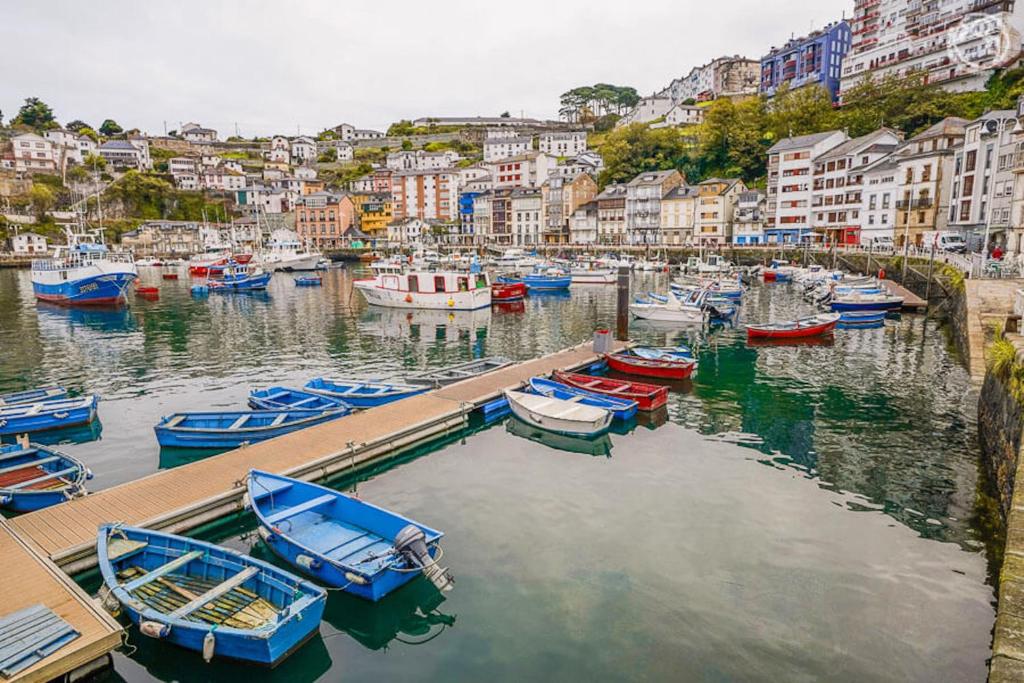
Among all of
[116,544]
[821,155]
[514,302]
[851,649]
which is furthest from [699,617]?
[821,155]

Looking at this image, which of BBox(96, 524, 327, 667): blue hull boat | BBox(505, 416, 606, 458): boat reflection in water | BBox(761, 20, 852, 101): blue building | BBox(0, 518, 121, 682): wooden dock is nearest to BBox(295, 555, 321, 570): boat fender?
BBox(96, 524, 327, 667): blue hull boat

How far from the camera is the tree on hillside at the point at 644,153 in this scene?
116625 mm

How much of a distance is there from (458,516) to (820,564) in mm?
7947

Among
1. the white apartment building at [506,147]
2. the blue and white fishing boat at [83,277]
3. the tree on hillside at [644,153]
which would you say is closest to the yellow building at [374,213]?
the white apartment building at [506,147]

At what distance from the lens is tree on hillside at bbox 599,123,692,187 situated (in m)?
117

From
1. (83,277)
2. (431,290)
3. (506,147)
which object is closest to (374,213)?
(506,147)

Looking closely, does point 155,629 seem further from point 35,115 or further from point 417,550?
point 35,115

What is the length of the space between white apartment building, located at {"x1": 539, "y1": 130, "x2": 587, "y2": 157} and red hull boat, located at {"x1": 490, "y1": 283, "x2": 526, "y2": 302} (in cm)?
10376

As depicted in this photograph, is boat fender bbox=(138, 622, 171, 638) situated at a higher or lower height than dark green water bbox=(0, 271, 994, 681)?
higher

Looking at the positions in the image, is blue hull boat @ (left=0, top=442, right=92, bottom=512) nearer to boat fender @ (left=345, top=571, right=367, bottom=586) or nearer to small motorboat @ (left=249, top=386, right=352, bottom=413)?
small motorboat @ (left=249, top=386, right=352, bottom=413)

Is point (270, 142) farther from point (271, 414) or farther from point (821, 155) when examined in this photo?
point (271, 414)

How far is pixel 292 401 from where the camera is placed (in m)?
22.5

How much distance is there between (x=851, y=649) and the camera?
33.2ft

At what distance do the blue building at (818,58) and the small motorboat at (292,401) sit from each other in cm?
12240
